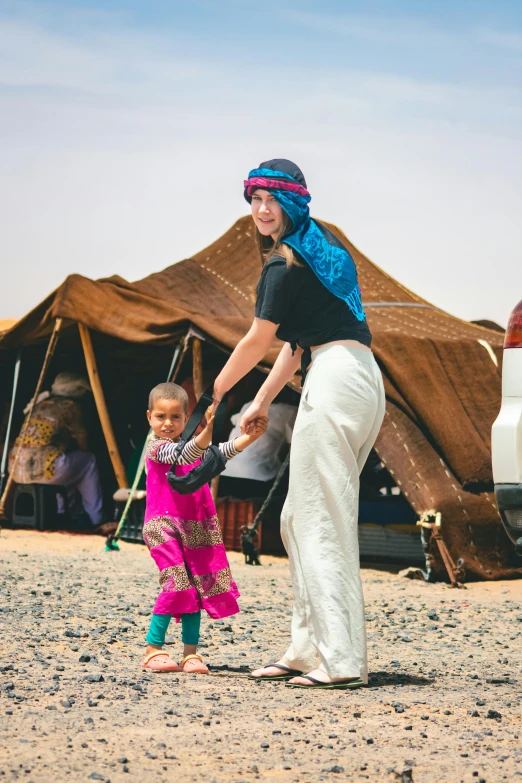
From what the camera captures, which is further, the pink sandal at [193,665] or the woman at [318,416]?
the pink sandal at [193,665]

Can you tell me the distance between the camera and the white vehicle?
4.60m

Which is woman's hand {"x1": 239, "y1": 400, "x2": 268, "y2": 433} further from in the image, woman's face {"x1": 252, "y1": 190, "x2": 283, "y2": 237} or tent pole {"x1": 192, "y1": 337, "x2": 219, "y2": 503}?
tent pole {"x1": 192, "y1": 337, "x2": 219, "y2": 503}

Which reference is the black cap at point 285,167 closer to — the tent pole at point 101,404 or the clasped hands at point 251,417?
the clasped hands at point 251,417

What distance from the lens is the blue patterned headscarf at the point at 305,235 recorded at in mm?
4055

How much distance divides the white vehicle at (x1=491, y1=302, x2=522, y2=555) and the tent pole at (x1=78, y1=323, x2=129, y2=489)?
6.05 m

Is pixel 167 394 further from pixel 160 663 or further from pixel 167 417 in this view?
→ pixel 160 663

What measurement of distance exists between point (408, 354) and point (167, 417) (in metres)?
4.36

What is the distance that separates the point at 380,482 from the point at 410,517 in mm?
696

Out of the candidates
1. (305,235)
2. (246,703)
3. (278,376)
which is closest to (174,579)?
(246,703)

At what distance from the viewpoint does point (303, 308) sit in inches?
160

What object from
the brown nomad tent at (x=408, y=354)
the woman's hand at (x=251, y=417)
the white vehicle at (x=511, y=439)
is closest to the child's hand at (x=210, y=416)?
the woman's hand at (x=251, y=417)

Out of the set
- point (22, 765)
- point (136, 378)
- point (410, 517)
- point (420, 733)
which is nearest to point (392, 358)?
point (410, 517)

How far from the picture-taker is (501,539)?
8.12m

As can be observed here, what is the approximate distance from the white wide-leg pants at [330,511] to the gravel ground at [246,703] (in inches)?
7.0
